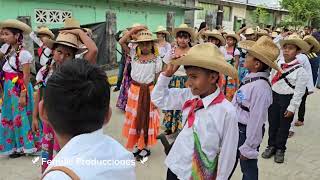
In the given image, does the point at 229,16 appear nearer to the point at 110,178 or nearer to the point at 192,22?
the point at 192,22

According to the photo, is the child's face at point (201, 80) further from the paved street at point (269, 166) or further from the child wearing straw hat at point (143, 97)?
the child wearing straw hat at point (143, 97)

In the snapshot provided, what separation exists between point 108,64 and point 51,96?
10815 millimetres

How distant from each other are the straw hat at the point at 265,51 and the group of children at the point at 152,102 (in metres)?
0.01

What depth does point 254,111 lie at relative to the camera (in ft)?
9.98

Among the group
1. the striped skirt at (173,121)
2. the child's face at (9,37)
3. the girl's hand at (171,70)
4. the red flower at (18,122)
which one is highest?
the child's face at (9,37)

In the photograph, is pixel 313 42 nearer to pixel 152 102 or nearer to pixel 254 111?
pixel 254 111

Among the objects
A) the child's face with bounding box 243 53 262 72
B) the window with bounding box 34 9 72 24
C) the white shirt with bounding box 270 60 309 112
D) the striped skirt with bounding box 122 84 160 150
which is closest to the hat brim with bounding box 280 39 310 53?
the white shirt with bounding box 270 60 309 112

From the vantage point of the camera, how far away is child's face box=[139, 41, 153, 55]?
4.69 m

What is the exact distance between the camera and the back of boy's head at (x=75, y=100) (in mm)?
1305

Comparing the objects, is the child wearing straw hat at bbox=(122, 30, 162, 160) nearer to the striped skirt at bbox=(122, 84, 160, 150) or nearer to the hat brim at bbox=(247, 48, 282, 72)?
the striped skirt at bbox=(122, 84, 160, 150)

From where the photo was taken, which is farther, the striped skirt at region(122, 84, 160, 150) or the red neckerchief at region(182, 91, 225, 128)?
the striped skirt at region(122, 84, 160, 150)

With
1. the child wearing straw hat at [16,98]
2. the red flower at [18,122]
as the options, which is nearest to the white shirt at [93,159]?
the child wearing straw hat at [16,98]

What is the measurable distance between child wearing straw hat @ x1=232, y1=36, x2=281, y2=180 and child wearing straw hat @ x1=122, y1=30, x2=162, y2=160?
1.57 metres

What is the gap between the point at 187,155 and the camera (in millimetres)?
2469
